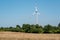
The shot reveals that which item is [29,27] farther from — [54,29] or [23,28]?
[54,29]

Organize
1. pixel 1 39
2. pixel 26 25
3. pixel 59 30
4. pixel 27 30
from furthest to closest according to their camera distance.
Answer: pixel 26 25 → pixel 27 30 → pixel 59 30 → pixel 1 39

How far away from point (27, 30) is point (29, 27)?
1246mm

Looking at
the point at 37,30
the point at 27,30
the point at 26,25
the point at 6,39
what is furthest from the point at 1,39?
the point at 26,25

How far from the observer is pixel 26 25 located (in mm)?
42594

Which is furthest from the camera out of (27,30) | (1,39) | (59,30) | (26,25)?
(26,25)

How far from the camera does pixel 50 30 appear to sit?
120 feet

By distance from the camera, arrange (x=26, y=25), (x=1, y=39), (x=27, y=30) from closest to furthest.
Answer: (x=1, y=39) < (x=27, y=30) < (x=26, y=25)

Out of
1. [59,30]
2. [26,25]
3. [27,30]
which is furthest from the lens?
[26,25]

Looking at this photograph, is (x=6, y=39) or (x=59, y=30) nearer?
(x=6, y=39)

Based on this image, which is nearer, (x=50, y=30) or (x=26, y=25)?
(x=50, y=30)

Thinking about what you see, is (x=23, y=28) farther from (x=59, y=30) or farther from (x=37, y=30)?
(x=59, y=30)

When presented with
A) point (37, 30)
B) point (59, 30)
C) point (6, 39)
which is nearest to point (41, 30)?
point (37, 30)

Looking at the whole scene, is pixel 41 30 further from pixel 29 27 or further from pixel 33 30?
pixel 29 27

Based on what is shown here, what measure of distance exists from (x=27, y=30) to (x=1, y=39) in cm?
2432
